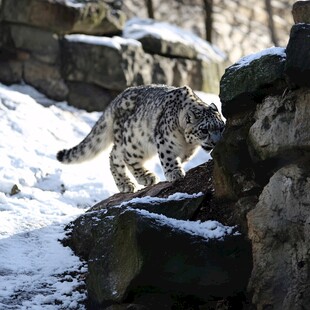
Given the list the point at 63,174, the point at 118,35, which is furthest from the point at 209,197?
the point at 118,35

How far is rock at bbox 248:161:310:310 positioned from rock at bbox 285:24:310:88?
0.49 meters

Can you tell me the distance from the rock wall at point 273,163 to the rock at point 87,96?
756 centimetres

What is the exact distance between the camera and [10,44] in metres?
11.7

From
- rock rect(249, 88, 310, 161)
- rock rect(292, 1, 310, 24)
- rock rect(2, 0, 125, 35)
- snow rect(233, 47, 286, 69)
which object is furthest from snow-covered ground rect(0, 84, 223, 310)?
rock rect(292, 1, 310, 24)

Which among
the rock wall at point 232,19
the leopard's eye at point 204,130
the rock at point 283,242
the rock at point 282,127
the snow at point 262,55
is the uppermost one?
the rock wall at point 232,19

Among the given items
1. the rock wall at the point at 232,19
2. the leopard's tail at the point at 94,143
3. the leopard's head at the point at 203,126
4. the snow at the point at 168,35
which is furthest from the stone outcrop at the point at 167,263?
the rock wall at the point at 232,19

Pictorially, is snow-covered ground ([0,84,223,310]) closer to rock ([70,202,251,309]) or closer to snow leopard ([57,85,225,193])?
snow leopard ([57,85,225,193])

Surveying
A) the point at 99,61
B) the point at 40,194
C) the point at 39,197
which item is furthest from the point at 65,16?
the point at 39,197

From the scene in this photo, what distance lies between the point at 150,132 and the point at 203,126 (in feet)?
3.37

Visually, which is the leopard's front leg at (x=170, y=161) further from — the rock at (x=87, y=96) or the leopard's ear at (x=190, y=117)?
the rock at (x=87, y=96)

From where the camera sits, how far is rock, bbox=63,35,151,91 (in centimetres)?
1215

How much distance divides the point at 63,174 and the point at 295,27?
4890 mm

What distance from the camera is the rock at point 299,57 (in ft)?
13.3

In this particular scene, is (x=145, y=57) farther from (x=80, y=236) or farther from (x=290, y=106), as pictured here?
(x=290, y=106)
